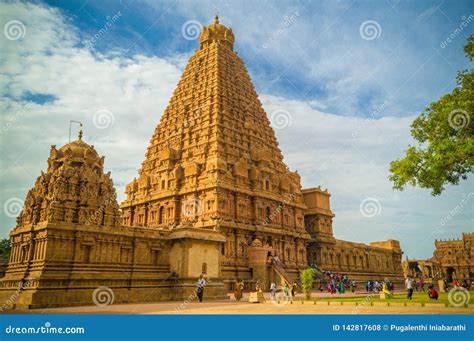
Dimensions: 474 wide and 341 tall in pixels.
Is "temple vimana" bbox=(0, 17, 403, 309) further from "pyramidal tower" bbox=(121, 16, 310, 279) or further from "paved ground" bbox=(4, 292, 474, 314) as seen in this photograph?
"paved ground" bbox=(4, 292, 474, 314)

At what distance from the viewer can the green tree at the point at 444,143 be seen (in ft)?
61.7

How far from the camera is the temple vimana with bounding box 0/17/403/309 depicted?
24.8 m

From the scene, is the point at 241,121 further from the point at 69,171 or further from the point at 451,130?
the point at 451,130

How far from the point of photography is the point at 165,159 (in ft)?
154

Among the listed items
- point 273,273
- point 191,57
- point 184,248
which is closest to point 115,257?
point 184,248
